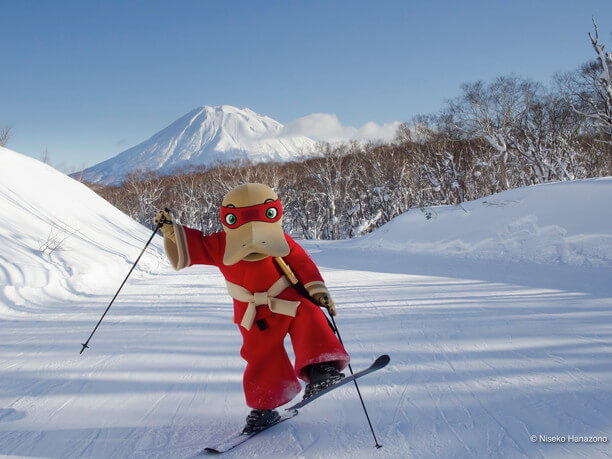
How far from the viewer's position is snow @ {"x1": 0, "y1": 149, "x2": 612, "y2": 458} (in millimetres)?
1912

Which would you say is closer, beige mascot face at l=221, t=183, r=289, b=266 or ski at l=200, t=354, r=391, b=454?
ski at l=200, t=354, r=391, b=454

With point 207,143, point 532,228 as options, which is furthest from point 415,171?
point 207,143

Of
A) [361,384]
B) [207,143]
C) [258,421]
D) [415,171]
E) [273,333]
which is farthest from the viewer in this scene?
[207,143]

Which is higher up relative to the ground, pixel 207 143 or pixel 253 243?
pixel 207 143

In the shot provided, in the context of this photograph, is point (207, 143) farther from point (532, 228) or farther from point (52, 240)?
point (532, 228)

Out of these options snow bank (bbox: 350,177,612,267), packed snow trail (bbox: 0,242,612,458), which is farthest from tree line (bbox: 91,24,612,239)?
packed snow trail (bbox: 0,242,612,458)

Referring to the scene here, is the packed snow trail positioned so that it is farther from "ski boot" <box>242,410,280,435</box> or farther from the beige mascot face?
the beige mascot face

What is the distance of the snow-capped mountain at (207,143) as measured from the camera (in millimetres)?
99400

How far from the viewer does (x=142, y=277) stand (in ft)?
28.8

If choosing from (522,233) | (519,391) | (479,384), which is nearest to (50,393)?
(479,384)

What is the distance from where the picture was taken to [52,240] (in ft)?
25.8

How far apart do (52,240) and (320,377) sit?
7923 millimetres

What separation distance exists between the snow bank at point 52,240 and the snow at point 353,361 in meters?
0.06

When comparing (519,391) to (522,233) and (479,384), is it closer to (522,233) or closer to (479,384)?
(479,384)
